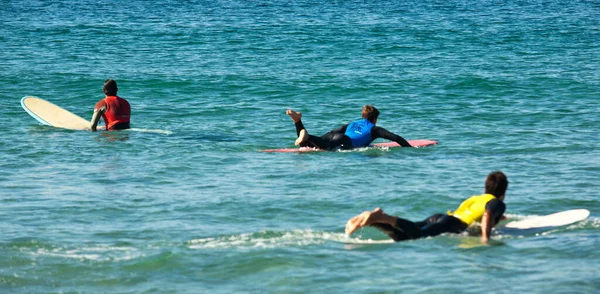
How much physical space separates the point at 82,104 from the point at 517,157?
36.1 ft

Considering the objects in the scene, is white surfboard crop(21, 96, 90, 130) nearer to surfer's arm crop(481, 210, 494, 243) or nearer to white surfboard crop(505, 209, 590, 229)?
white surfboard crop(505, 209, 590, 229)

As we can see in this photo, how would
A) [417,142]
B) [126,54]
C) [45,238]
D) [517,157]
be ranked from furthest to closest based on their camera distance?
[126,54], [417,142], [517,157], [45,238]

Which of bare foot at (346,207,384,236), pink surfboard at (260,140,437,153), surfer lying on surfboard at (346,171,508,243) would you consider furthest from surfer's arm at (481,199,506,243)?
pink surfboard at (260,140,437,153)

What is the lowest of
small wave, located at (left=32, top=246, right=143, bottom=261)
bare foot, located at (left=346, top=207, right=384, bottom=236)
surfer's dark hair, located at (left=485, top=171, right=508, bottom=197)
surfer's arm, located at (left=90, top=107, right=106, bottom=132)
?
surfer's arm, located at (left=90, top=107, right=106, bottom=132)

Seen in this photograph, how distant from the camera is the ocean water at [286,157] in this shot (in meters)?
9.33

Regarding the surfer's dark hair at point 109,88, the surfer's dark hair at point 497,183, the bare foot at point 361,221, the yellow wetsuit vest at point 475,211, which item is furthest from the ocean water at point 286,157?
the surfer's dark hair at point 109,88

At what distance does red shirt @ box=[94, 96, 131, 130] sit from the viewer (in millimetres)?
17516

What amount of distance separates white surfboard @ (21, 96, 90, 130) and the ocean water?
322 mm

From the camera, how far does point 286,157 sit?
15.5m

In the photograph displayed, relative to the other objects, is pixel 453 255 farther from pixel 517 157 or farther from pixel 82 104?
pixel 82 104

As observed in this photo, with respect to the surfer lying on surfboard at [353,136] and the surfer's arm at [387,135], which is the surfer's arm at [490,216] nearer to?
the surfer's arm at [387,135]

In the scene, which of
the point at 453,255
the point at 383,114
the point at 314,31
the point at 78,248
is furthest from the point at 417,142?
the point at 314,31

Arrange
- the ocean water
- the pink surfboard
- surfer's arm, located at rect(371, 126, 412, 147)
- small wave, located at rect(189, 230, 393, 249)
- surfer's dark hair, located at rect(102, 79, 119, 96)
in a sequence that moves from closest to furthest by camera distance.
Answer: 1. the ocean water
2. small wave, located at rect(189, 230, 393, 249)
3. surfer's arm, located at rect(371, 126, 412, 147)
4. the pink surfboard
5. surfer's dark hair, located at rect(102, 79, 119, 96)

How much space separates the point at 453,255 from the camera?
968 cm
